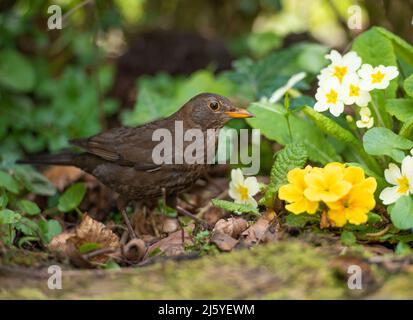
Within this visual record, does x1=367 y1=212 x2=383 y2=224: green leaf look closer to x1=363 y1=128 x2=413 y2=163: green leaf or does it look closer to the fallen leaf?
x1=363 y1=128 x2=413 y2=163: green leaf

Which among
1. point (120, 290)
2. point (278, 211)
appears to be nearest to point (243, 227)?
point (278, 211)

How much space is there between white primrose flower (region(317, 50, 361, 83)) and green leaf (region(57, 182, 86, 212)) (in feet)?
6.02

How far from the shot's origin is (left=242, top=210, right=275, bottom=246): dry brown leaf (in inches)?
154

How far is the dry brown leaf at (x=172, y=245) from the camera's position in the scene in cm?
397

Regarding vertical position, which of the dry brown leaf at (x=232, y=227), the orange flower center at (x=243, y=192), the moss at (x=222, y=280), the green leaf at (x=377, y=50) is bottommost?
the moss at (x=222, y=280)

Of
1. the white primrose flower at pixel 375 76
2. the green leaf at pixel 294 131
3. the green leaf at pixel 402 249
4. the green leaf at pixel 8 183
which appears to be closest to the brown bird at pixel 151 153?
the green leaf at pixel 294 131

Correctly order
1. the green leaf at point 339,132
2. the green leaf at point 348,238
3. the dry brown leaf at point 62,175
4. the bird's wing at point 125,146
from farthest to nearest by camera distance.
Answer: the dry brown leaf at point 62,175 < the bird's wing at point 125,146 < the green leaf at point 339,132 < the green leaf at point 348,238

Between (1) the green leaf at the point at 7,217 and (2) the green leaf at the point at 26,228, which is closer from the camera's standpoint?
(1) the green leaf at the point at 7,217

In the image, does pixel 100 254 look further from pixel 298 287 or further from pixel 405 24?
pixel 405 24

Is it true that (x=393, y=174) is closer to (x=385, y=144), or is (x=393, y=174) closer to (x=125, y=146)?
(x=385, y=144)

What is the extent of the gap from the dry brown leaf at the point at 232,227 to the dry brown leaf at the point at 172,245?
0.19 meters

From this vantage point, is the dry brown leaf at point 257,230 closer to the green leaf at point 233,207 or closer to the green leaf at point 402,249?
the green leaf at point 233,207

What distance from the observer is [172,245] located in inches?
161

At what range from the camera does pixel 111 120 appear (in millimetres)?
7613
